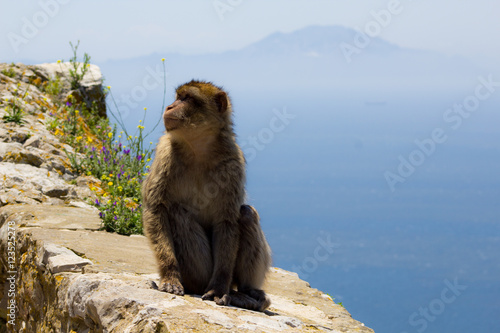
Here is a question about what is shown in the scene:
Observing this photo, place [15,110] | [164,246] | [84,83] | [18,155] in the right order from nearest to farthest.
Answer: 1. [164,246]
2. [18,155]
3. [15,110]
4. [84,83]

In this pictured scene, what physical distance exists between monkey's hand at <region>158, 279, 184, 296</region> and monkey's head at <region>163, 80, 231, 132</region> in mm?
1057

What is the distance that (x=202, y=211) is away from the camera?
13.5 feet

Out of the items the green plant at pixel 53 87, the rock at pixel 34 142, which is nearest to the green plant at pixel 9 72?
the green plant at pixel 53 87

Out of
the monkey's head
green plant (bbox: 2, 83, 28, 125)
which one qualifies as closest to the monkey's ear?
the monkey's head

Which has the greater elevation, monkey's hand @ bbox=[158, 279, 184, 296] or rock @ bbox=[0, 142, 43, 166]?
rock @ bbox=[0, 142, 43, 166]

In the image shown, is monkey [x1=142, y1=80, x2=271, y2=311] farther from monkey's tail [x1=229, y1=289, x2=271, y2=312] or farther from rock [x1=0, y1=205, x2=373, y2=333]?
rock [x1=0, y1=205, x2=373, y2=333]

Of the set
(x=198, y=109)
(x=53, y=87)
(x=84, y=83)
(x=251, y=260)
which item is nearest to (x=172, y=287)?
(x=251, y=260)

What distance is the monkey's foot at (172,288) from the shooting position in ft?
12.3

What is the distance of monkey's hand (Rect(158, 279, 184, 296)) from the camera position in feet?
12.3

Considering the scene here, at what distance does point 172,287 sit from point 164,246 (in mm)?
301

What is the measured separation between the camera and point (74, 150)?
7410mm

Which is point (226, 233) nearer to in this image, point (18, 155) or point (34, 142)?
point (18, 155)

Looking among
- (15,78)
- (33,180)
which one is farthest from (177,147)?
(15,78)

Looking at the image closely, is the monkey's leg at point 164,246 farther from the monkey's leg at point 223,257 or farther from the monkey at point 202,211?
the monkey's leg at point 223,257
